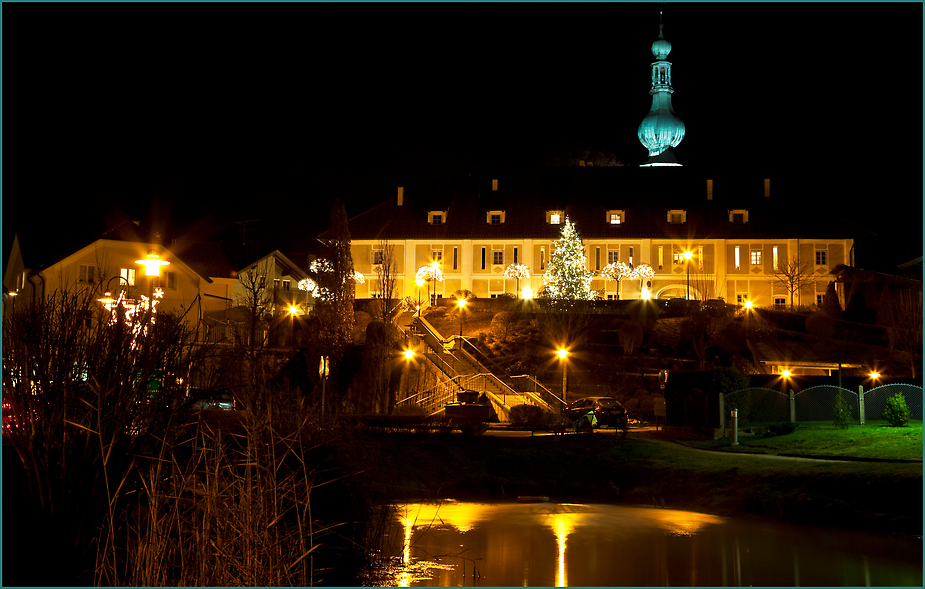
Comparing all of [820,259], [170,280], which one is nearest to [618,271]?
[820,259]

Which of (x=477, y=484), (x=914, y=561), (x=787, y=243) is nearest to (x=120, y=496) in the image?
(x=914, y=561)

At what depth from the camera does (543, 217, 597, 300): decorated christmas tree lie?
65.1 metres

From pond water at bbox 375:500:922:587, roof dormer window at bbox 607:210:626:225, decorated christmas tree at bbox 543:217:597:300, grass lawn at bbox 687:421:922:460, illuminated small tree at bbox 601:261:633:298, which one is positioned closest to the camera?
pond water at bbox 375:500:922:587

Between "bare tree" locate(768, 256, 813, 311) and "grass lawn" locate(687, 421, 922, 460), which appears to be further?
"bare tree" locate(768, 256, 813, 311)

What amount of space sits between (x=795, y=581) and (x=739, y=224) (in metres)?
62.9

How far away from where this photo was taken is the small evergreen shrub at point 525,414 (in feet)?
131

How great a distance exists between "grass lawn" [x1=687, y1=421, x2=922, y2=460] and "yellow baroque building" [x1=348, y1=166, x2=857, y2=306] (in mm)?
40372

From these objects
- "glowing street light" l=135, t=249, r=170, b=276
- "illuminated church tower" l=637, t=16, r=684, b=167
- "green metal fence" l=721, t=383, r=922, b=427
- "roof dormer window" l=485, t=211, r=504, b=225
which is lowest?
"green metal fence" l=721, t=383, r=922, b=427

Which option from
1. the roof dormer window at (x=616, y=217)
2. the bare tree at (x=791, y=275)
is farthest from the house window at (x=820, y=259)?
the roof dormer window at (x=616, y=217)

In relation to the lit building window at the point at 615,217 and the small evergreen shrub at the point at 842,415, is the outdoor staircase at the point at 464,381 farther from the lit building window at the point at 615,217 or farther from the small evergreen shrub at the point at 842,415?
the lit building window at the point at 615,217

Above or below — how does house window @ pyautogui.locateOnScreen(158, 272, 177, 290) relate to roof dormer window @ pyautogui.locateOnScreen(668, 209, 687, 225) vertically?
below

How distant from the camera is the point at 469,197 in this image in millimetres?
81000

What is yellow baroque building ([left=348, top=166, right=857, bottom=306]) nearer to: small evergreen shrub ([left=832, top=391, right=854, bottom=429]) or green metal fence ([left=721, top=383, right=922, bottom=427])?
green metal fence ([left=721, top=383, right=922, bottom=427])

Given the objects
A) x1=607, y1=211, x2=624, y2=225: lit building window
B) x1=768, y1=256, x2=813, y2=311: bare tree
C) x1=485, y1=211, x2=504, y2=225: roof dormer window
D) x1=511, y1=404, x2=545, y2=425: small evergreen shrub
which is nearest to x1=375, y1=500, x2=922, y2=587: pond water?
x1=511, y1=404, x2=545, y2=425: small evergreen shrub
